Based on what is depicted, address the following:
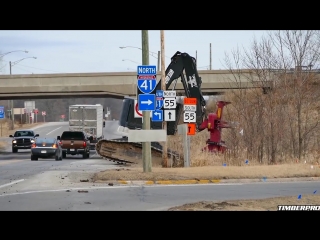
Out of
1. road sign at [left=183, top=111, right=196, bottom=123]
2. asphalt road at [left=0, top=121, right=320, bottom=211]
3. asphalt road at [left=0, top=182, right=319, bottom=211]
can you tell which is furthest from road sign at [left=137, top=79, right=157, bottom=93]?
road sign at [left=183, top=111, right=196, bottom=123]

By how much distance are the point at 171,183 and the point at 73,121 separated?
3494 centimetres

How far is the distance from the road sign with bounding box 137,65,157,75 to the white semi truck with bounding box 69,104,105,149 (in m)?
33.0

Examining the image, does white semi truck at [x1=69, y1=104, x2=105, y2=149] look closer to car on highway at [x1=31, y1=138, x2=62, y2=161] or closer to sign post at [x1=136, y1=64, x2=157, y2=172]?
car on highway at [x1=31, y1=138, x2=62, y2=161]

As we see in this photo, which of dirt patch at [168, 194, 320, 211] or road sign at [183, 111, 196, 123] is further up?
road sign at [183, 111, 196, 123]

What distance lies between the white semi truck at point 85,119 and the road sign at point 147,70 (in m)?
33.0

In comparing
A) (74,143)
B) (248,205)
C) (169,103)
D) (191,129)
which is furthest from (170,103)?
(74,143)

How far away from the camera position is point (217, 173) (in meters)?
22.6

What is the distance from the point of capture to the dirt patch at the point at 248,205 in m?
13.5

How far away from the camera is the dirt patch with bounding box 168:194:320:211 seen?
13492 mm

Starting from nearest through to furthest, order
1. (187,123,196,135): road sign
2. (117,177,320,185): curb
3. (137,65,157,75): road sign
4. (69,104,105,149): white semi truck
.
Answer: (117,177,320,185): curb → (137,65,157,75): road sign → (187,123,196,135): road sign → (69,104,105,149): white semi truck

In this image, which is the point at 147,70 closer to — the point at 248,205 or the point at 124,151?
the point at 248,205

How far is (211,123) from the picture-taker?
31438mm

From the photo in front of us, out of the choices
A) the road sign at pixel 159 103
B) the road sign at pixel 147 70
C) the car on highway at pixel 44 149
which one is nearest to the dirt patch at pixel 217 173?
the road sign at pixel 159 103

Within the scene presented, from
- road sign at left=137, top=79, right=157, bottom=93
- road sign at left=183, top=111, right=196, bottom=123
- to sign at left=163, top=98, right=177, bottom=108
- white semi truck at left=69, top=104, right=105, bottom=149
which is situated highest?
road sign at left=137, top=79, right=157, bottom=93
